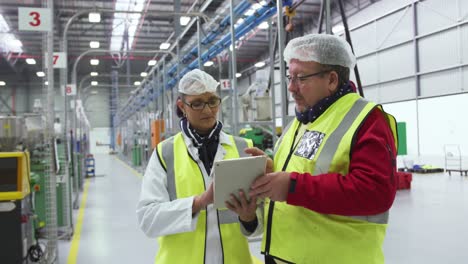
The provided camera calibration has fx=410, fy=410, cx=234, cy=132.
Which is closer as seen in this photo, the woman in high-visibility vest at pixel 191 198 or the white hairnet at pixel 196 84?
the woman in high-visibility vest at pixel 191 198

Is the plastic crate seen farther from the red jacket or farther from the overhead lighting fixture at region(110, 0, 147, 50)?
the red jacket

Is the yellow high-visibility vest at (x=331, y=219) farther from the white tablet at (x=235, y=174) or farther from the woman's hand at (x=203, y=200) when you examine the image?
Result: the woman's hand at (x=203, y=200)

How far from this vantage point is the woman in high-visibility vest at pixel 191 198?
5.56ft

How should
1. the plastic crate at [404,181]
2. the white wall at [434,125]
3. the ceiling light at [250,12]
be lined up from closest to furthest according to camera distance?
1. the ceiling light at [250,12]
2. the plastic crate at [404,181]
3. the white wall at [434,125]

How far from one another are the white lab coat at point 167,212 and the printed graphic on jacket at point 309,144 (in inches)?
18.5

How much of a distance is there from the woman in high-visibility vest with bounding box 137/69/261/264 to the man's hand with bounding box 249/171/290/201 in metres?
0.28

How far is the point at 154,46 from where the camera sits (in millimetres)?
22984

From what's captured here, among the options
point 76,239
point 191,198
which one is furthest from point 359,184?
point 76,239

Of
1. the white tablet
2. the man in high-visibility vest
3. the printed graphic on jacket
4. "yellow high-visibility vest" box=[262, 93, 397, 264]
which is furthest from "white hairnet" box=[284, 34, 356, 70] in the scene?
the white tablet

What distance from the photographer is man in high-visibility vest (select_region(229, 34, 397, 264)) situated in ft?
4.27

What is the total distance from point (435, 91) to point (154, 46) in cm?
1478

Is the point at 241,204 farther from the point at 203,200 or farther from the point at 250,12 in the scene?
the point at 250,12

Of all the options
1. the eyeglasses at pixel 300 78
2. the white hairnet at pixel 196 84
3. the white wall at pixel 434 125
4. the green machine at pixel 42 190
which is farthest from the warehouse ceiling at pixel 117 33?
the eyeglasses at pixel 300 78

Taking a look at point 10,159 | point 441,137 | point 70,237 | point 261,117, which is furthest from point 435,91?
point 10,159
